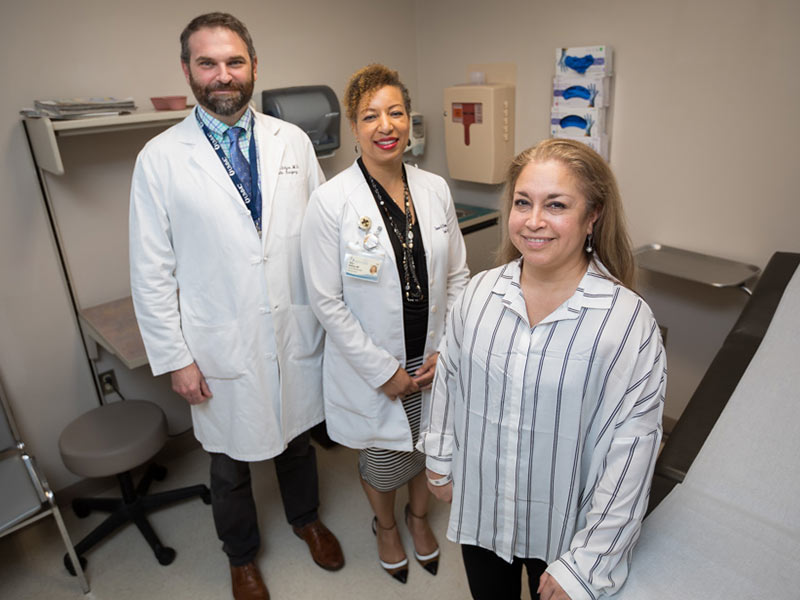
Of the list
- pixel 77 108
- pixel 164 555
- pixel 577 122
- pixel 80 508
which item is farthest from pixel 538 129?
pixel 80 508

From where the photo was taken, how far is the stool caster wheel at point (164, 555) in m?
2.07

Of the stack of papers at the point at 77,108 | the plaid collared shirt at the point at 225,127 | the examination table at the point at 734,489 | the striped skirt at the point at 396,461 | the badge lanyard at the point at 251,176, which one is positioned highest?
the stack of papers at the point at 77,108

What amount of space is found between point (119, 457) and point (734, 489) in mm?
1812

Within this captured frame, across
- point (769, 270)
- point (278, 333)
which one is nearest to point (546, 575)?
point (278, 333)

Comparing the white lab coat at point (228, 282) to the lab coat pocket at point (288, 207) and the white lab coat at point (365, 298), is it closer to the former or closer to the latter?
the lab coat pocket at point (288, 207)

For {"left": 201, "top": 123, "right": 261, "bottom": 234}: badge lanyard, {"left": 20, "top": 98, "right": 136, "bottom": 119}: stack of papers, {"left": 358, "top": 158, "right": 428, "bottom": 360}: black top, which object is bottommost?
{"left": 358, "top": 158, "right": 428, "bottom": 360}: black top

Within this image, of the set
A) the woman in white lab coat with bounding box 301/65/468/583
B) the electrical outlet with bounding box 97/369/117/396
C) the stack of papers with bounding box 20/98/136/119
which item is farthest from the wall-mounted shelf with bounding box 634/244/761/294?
the electrical outlet with bounding box 97/369/117/396

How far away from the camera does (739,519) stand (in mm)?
1162

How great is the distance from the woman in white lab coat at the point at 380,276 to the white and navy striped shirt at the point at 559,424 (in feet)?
1.29

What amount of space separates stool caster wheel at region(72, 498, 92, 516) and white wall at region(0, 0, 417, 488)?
0.14m

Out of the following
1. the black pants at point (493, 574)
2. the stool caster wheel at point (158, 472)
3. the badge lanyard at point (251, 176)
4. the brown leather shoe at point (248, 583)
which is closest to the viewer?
the black pants at point (493, 574)

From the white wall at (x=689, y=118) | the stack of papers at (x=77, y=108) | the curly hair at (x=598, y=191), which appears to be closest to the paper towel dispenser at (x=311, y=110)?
the stack of papers at (x=77, y=108)

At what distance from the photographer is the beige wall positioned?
201 cm

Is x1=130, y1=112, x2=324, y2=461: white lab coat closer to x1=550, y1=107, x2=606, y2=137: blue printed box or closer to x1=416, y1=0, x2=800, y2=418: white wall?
x1=550, y1=107, x2=606, y2=137: blue printed box
